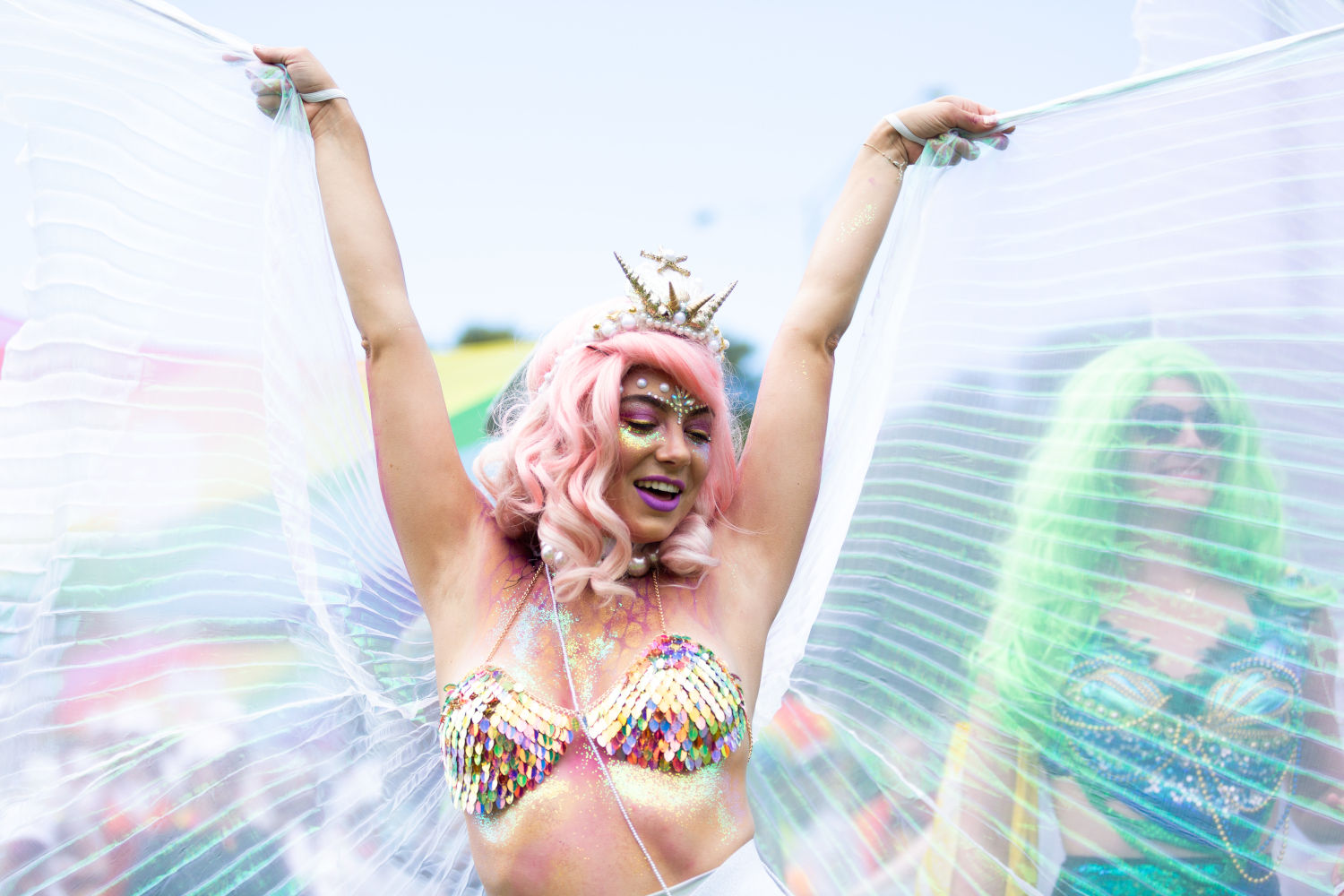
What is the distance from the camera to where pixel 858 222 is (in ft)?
7.26

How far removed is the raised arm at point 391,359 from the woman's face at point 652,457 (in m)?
0.31

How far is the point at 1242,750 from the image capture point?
5.85 ft

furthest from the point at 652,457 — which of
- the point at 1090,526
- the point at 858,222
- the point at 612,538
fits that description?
the point at 1090,526

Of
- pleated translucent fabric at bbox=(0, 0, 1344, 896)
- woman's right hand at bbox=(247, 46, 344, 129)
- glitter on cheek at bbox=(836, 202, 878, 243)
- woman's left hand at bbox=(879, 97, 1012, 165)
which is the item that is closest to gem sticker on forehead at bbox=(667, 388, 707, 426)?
pleated translucent fabric at bbox=(0, 0, 1344, 896)

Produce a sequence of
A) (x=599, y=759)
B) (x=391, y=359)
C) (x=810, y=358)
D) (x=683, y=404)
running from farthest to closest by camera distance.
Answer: (x=810, y=358), (x=683, y=404), (x=391, y=359), (x=599, y=759)

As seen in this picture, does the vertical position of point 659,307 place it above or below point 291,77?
below

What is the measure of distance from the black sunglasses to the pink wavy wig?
77 centimetres

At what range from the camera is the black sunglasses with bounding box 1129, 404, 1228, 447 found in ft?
6.04

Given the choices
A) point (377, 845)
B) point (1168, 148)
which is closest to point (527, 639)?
point (377, 845)

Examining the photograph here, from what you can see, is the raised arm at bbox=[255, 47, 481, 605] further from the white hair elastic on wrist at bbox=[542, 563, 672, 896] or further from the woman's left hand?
the woman's left hand

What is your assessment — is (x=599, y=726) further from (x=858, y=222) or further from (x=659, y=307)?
(x=858, y=222)

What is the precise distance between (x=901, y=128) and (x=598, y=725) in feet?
4.46

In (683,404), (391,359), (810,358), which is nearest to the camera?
(391,359)

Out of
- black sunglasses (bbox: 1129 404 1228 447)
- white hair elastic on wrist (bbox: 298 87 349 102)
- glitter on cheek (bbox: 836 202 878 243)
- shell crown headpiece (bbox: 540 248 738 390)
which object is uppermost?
white hair elastic on wrist (bbox: 298 87 349 102)
